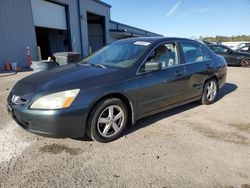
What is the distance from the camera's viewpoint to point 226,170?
2564mm

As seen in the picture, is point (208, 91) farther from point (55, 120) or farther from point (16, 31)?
point (16, 31)

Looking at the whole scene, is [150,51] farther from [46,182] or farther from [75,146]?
[46,182]

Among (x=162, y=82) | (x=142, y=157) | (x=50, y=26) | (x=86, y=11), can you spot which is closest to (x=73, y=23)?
(x=86, y=11)

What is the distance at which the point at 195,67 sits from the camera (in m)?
4.42

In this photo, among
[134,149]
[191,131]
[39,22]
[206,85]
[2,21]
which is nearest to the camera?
[134,149]

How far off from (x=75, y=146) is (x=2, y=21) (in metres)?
10.1

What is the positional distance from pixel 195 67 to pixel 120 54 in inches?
64.5

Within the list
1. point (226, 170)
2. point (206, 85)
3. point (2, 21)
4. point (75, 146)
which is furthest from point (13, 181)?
point (2, 21)

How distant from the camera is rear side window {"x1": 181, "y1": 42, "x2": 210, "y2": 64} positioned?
14.2ft

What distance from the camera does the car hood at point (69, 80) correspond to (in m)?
2.89

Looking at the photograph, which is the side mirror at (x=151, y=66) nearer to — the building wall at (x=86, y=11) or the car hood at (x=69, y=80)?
the car hood at (x=69, y=80)

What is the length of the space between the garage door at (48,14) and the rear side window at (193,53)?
11320 mm

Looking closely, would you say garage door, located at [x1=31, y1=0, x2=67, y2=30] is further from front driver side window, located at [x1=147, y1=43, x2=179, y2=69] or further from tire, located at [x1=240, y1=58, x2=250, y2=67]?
tire, located at [x1=240, y1=58, x2=250, y2=67]

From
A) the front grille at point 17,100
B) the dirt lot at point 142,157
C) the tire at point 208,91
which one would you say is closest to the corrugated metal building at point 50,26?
the dirt lot at point 142,157
